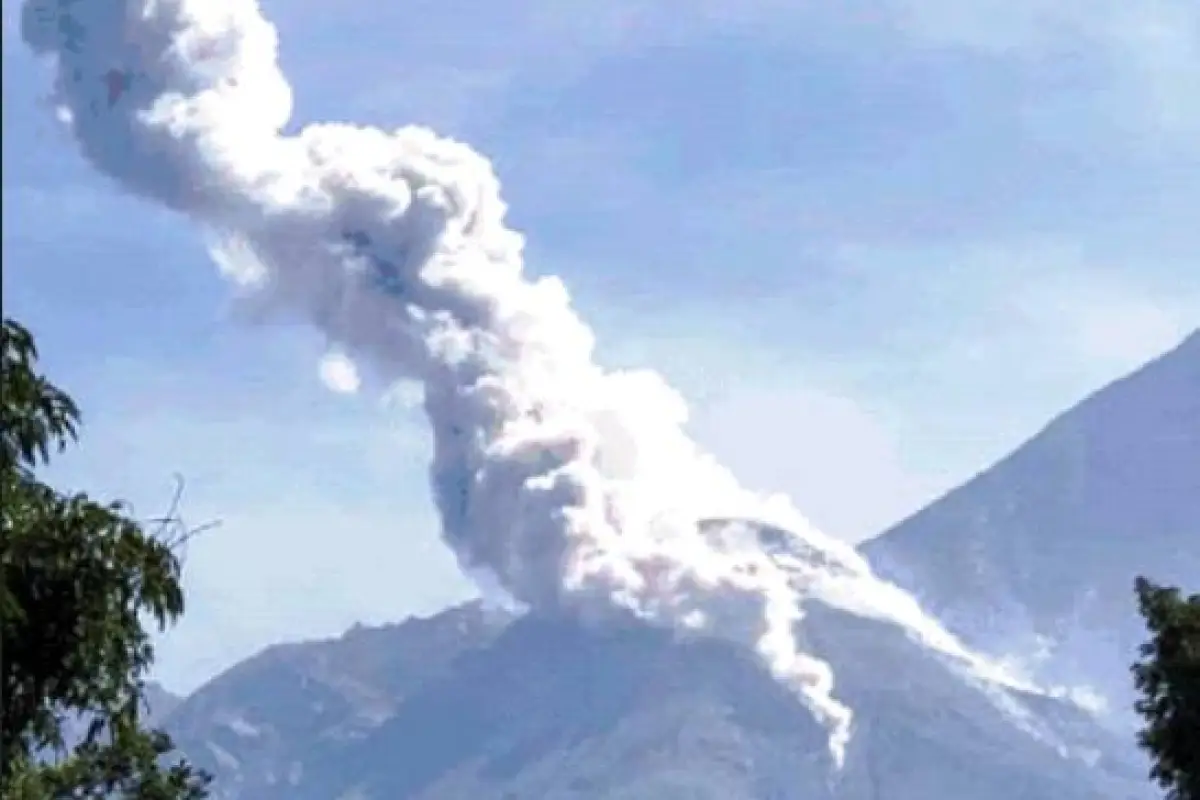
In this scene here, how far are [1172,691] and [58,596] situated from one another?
1930 centimetres

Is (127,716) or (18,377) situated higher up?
(18,377)

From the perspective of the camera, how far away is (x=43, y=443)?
18625 millimetres

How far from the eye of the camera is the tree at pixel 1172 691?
3259 cm

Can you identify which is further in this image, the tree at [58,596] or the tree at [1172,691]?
the tree at [1172,691]

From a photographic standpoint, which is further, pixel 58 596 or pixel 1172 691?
pixel 1172 691

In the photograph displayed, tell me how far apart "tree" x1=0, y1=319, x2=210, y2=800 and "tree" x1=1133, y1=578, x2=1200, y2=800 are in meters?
17.3

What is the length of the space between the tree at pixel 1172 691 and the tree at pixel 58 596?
17332mm

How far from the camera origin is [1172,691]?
33062 mm

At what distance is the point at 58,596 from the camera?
18969mm

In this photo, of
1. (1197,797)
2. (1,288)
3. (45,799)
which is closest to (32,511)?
(45,799)

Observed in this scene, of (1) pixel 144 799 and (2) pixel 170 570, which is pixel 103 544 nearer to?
(2) pixel 170 570

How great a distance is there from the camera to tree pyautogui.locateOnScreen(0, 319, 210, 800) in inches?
728

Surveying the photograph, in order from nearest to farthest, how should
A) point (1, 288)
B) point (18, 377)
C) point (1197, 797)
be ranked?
point (1, 288), point (18, 377), point (1197, 797)

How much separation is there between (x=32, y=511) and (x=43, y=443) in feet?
1.98
